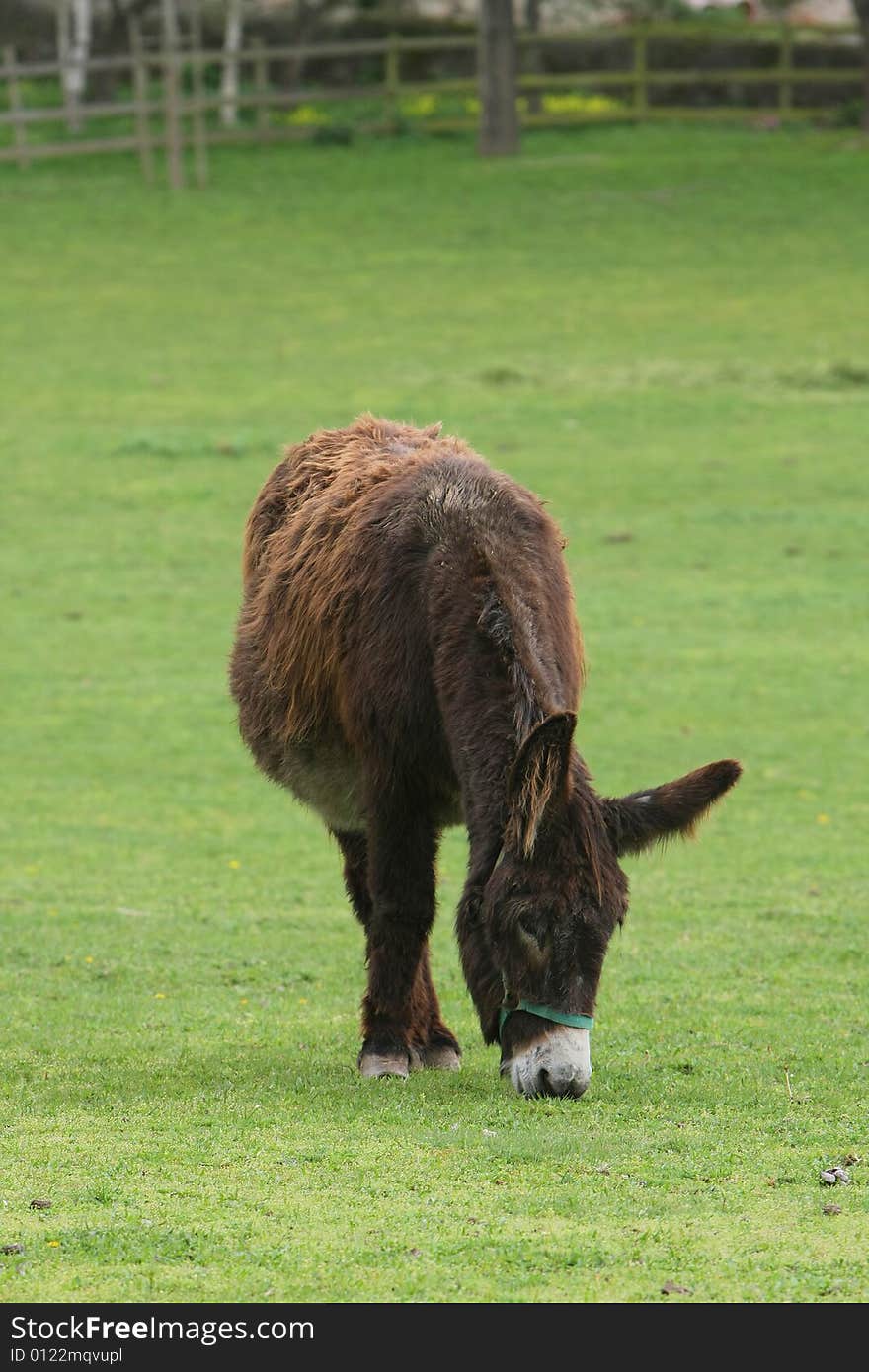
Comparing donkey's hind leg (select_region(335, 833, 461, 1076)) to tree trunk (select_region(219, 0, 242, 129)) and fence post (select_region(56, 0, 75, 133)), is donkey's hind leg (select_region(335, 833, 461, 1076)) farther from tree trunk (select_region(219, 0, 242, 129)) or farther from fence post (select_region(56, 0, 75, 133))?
Answer: tree trunk (select_region(219, 0, 242, 129))

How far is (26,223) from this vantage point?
34.2 m

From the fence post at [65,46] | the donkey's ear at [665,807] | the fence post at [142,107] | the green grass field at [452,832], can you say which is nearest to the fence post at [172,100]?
the fence post at [142,107]

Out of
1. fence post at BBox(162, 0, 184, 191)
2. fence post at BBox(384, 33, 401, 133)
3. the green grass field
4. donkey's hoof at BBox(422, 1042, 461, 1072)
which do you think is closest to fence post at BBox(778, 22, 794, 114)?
the green grass field

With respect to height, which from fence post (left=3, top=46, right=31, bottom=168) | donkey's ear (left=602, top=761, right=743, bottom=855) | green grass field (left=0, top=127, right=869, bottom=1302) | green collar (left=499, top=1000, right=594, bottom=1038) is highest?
fence post (left=3, top=46, right=31, bottom=168)

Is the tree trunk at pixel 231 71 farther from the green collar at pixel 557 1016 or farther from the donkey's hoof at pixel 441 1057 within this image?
the green collar at pixel 557 1016

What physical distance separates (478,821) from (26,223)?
30.6m

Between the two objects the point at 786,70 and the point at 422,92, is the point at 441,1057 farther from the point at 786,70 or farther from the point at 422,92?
the point at 786,70

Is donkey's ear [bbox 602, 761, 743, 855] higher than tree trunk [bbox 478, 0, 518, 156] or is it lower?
lower

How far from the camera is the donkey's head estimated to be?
5637 mm

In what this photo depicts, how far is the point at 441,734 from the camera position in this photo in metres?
6.38

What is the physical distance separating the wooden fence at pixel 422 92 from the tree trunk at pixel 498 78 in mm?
1579

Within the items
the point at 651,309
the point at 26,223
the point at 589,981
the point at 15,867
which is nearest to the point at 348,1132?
the point at 589,981

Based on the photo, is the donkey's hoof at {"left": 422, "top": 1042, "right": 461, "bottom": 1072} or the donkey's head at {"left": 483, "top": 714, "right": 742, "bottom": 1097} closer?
the donkey's head at {"left": 483, "top": 714, "right": 742, "bottom": 1097}

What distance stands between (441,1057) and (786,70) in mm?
38530
